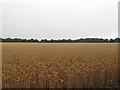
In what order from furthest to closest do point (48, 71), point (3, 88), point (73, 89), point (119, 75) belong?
point (119, 75) → point (48, 71) → point (73, 89) → point (3, 88)

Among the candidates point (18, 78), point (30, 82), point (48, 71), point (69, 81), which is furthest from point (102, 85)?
point (18, 78)

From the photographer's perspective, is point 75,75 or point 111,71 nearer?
point 75,75

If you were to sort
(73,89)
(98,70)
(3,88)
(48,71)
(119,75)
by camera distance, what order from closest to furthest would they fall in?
(3,88)
(73,89)
(48,71)
(98,70)
(119,75)

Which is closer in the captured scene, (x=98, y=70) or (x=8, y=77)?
(x=8, y=77)

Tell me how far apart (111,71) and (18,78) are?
426 centimetres

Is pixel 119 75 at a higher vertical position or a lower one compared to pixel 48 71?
lower

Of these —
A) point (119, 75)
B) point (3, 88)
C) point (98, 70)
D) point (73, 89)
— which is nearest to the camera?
point (3, 88)

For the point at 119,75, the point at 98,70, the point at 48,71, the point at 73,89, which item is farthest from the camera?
the point at 119,75

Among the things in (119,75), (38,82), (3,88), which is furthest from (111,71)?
(3,88)

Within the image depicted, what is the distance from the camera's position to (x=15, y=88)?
5754mm

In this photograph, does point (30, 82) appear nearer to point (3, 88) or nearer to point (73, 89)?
point (3, 88)

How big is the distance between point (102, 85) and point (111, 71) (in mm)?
1300

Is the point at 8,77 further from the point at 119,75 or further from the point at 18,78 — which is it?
the point at 119,75

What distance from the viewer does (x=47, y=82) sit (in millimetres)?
6031
